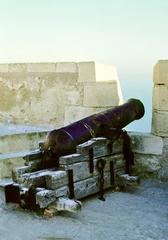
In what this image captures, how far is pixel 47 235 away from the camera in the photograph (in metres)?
3.01

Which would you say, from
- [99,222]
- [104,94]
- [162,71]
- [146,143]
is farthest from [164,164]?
[99,222]

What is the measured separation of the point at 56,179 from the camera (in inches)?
138

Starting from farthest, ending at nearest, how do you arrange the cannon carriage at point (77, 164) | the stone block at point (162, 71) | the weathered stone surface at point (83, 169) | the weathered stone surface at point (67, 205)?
the stone block at point (162, 71)
the weathered stone surface at point (83, 169)
the cannon carriage at point (77, 164)
the weathered stone surface at point (67, 205)

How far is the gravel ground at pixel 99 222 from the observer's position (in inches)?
120

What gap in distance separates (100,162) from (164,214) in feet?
2.67

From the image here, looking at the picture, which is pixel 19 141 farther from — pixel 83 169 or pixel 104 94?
pixel 83 169

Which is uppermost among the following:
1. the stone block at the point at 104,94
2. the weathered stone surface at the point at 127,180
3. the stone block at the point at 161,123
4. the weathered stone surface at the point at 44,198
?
the stone block at the point at 104,94

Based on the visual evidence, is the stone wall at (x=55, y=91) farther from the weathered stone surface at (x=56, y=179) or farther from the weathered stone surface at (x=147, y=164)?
the weathered stone surface at (x=56, y=179)

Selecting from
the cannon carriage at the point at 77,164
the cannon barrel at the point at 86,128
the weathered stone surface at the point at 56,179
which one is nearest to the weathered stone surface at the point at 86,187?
the cannon carriage at the point at 77,164

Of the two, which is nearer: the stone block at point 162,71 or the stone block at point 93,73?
the stone block at point 162,71

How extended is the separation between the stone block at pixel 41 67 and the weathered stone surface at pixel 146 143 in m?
1.50

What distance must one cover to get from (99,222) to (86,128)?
103cm

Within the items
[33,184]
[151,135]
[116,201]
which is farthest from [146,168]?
[33,184]

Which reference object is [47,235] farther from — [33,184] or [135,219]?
[135,219]
